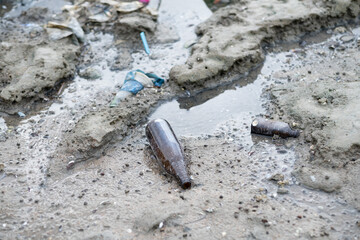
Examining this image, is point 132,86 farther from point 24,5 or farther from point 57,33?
point 24,5

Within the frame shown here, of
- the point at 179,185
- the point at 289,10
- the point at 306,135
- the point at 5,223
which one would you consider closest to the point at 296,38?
the point at 289,10

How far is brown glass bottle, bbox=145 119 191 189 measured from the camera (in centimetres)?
422

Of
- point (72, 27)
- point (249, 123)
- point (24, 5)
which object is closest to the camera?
point (249, 123)

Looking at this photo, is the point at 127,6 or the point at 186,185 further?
the point at 127,6

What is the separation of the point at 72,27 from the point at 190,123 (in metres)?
2.94

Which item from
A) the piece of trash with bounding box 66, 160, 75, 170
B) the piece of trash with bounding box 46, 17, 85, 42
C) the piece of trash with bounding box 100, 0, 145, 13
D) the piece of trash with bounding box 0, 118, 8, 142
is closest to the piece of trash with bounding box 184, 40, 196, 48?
the piece of trash with bounding box 100, 0, 145, 13

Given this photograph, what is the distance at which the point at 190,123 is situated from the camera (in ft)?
16.9

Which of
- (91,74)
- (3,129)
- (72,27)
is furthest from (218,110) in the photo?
(72,27)

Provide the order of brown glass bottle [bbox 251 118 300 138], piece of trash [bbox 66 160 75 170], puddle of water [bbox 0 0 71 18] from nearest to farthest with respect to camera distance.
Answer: piece of trash [bbox 66 160 75 170]
brown glass bottle [bbox 251 118 300 138]
puddle of water [bbox 0 0 71 18]

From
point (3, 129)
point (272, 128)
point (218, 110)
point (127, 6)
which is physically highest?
point (127, 6)

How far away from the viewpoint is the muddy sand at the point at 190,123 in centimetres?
386

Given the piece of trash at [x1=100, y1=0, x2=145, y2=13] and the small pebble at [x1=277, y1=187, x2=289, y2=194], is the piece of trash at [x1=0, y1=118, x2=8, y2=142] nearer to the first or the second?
the piece of trash at [x1=100, y1=0, x2=145, y2=13]

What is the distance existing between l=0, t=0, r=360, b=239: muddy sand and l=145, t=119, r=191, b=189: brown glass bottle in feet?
0.40

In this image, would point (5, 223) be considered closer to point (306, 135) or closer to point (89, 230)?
point (89, 230)
